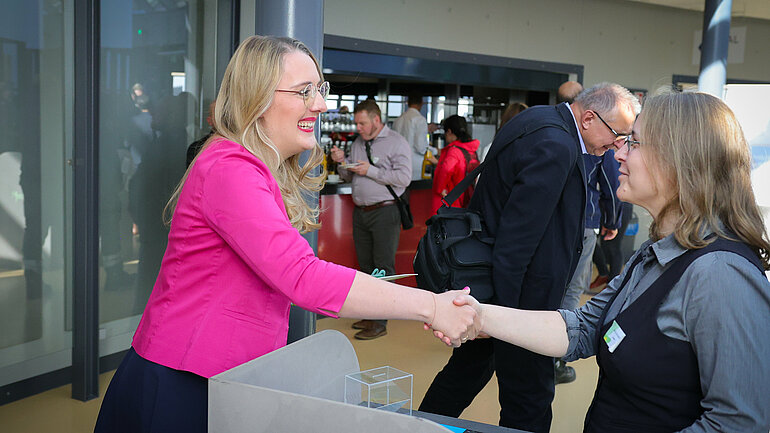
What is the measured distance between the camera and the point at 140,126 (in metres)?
4.49

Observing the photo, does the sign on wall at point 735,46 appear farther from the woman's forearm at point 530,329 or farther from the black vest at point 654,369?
the black vest at point 654,369

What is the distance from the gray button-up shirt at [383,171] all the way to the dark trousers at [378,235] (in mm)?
104

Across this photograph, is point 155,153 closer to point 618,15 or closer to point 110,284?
point 110,284

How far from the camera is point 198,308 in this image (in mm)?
1532

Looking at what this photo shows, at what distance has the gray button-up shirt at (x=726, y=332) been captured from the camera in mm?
1355

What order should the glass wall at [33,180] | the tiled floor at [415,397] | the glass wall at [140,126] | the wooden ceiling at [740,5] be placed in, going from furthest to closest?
the wooden ceiling at [740,5], the glass wall at [140,126], the glass wall at [33,180], the tiled floor at [415,397]

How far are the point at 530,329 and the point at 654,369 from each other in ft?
1.53

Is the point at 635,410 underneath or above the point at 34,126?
underneath

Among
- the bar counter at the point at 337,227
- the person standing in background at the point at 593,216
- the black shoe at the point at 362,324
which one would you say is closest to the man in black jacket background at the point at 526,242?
the person standing in background at the point at 593,216

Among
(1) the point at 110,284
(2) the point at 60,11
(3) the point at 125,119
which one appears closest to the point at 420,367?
(1) the point at 110,284

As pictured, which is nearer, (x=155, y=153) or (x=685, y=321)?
(x=685, y=321)

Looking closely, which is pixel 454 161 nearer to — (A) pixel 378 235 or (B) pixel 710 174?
(A) pixel 378 235

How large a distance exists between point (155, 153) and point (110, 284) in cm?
90

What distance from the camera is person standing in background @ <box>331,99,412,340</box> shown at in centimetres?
554
